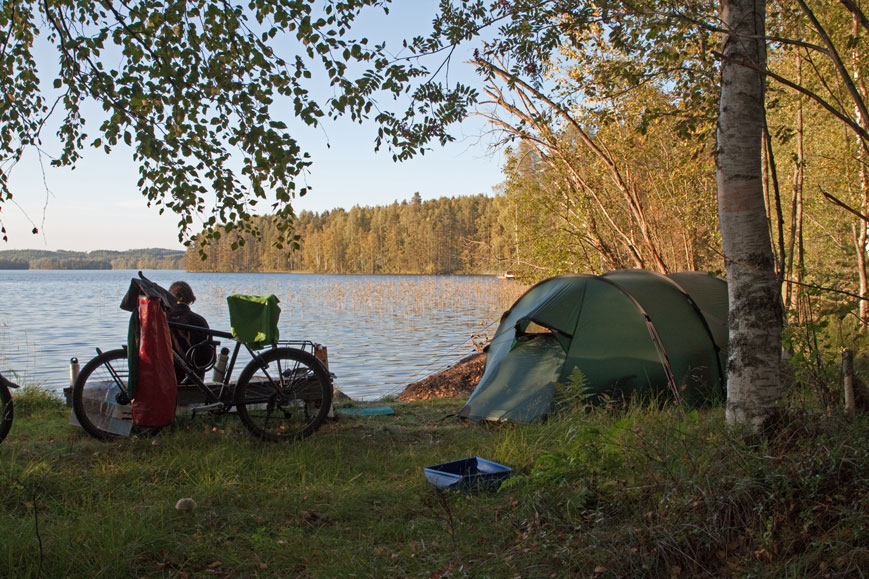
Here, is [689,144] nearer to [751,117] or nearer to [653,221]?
[653,221]

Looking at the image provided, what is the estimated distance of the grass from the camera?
9.47 feet

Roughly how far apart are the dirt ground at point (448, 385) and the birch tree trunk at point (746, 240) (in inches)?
226

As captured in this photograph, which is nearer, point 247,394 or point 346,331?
point 247,394

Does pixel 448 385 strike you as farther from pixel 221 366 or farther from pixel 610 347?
pixel 221 366

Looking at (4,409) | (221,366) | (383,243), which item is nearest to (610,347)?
(221,366)

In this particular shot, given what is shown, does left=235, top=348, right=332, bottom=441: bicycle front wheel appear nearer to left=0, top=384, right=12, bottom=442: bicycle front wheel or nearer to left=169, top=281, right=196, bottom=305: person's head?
left=169, top=281, right=196, bottom=305: person's head

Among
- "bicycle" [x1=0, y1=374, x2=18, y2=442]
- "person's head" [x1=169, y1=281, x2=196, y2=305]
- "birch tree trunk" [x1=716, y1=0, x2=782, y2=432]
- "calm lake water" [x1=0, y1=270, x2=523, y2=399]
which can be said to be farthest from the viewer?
"calm lake water" [x1=0, y1=270, x2=523, y2=399]

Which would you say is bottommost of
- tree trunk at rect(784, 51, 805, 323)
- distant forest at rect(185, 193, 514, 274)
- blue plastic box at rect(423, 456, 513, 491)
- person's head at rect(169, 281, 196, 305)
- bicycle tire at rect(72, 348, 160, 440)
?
blue plastic box at rect(423, 456, 513, 491)

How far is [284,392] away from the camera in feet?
18.6

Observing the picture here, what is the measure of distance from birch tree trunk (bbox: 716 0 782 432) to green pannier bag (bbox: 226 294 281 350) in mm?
3530

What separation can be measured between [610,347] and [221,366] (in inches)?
145

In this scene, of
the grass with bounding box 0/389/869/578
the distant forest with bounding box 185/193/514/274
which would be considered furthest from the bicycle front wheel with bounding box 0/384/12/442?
the distant forest with bounding box 185/193/514/274

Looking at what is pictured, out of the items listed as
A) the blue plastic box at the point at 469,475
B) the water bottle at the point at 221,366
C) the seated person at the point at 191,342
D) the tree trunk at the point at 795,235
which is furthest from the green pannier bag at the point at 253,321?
the tree trunk at the point at 795,235

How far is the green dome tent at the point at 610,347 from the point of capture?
6402 millimetres
